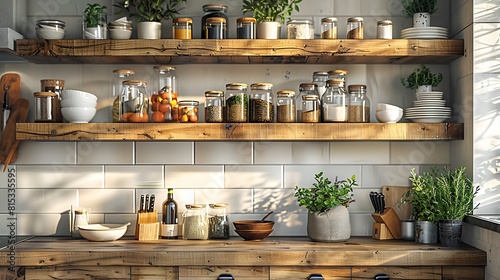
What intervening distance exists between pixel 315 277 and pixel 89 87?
5.73ft

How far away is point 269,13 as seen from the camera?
12.5 feet

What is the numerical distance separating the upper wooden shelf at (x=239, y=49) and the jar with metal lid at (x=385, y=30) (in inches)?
3.0

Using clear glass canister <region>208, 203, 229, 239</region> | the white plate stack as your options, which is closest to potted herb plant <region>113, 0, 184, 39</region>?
clear glass canister <region>208, 203, 229, 239</region>

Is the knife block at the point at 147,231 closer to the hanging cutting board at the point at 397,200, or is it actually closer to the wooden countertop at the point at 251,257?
the wooden countertop at the point at 251,257

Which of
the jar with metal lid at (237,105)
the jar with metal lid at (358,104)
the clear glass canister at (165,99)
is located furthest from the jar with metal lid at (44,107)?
the jar with metal lid at (358,104)

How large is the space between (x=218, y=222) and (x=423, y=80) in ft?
4.68

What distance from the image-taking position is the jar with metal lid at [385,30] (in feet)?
12.4

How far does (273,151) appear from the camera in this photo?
4004 millimetres

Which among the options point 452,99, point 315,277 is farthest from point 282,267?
point 452,99

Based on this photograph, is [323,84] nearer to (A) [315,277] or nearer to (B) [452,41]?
(B) [452,41]

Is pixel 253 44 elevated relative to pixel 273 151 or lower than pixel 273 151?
elevated

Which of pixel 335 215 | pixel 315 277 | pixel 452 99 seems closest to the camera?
pixel 315 277

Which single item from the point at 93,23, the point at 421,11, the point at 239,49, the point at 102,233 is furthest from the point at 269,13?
the point at 102,233

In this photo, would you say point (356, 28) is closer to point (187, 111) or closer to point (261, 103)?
point (261, 103)
